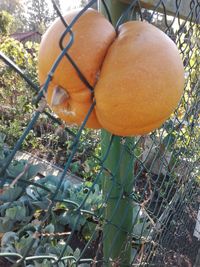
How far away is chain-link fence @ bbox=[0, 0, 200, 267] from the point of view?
32.0 inches

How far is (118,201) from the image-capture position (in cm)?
114

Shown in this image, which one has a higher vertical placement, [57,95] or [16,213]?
[57,95]

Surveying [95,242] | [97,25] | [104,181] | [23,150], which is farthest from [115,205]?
[23,150]

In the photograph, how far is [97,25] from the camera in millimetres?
646

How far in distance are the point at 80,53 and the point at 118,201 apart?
0.66 meters

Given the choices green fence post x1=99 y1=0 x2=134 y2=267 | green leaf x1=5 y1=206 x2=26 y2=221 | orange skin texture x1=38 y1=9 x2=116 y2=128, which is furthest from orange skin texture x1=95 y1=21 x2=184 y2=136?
green leaf x1=5 y1=206 x2=26 y2=221

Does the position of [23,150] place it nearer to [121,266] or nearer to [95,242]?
[95,242]

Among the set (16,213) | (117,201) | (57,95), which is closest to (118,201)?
(117,201)

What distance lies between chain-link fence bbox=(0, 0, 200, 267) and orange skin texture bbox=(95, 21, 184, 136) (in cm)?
5

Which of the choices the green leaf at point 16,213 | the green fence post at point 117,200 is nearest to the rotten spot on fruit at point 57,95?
the green fence post at point 117,200

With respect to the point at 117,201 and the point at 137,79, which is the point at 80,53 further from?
the point at 117,201

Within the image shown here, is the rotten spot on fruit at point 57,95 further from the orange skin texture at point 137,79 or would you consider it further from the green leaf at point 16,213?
the green leaf at point 16,213

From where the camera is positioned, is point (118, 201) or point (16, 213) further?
point (16, 213)

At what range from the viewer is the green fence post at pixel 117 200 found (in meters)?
1.09
